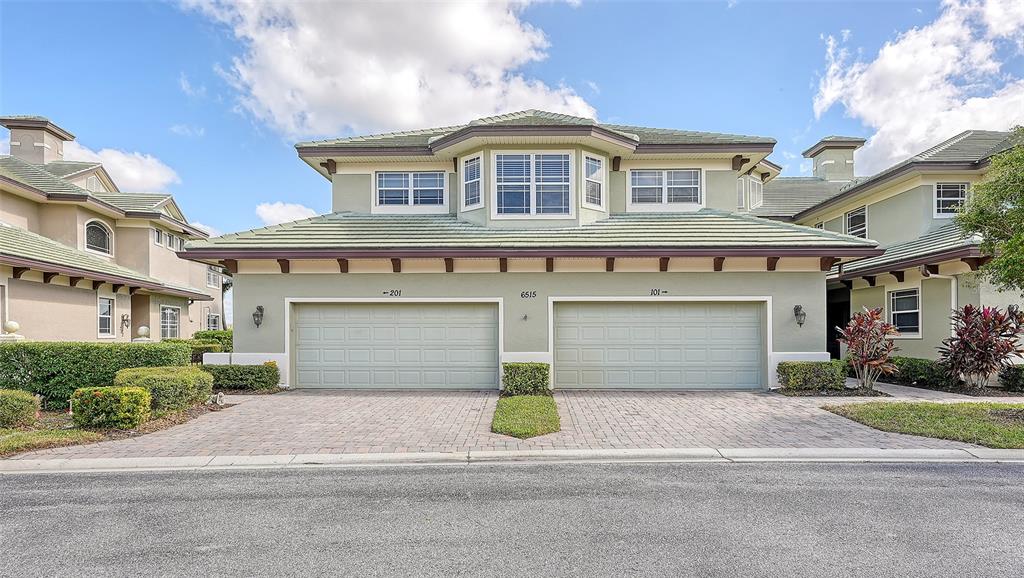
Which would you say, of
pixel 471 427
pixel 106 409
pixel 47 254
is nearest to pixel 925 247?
pixel 471 427

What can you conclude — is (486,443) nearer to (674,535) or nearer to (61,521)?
(674,535)

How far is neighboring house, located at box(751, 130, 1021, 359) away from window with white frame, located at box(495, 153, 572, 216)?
369 inches

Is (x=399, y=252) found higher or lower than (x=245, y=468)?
higher

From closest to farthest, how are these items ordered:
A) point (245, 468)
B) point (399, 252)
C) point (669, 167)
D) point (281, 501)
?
point (281, 501), point (245, 468), point (399, 252), point (669, 167)

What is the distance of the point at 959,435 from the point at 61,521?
37.7 ft

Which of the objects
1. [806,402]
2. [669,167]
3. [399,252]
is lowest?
[806,402]

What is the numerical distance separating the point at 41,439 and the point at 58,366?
3471 millimetres

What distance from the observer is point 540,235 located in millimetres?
12828

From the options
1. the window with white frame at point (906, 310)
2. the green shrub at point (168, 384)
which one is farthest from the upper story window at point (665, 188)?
the green shrub at point (168, 384)

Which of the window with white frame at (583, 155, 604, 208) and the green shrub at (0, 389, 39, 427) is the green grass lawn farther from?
the green shrub at (0, 389, 39, 427)

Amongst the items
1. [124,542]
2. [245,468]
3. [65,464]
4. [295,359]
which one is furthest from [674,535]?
[295,359]

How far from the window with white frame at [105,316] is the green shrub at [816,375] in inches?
853

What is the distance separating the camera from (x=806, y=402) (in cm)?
1063

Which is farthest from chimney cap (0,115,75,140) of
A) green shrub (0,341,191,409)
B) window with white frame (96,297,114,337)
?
green shrub (0,341,191,409)
